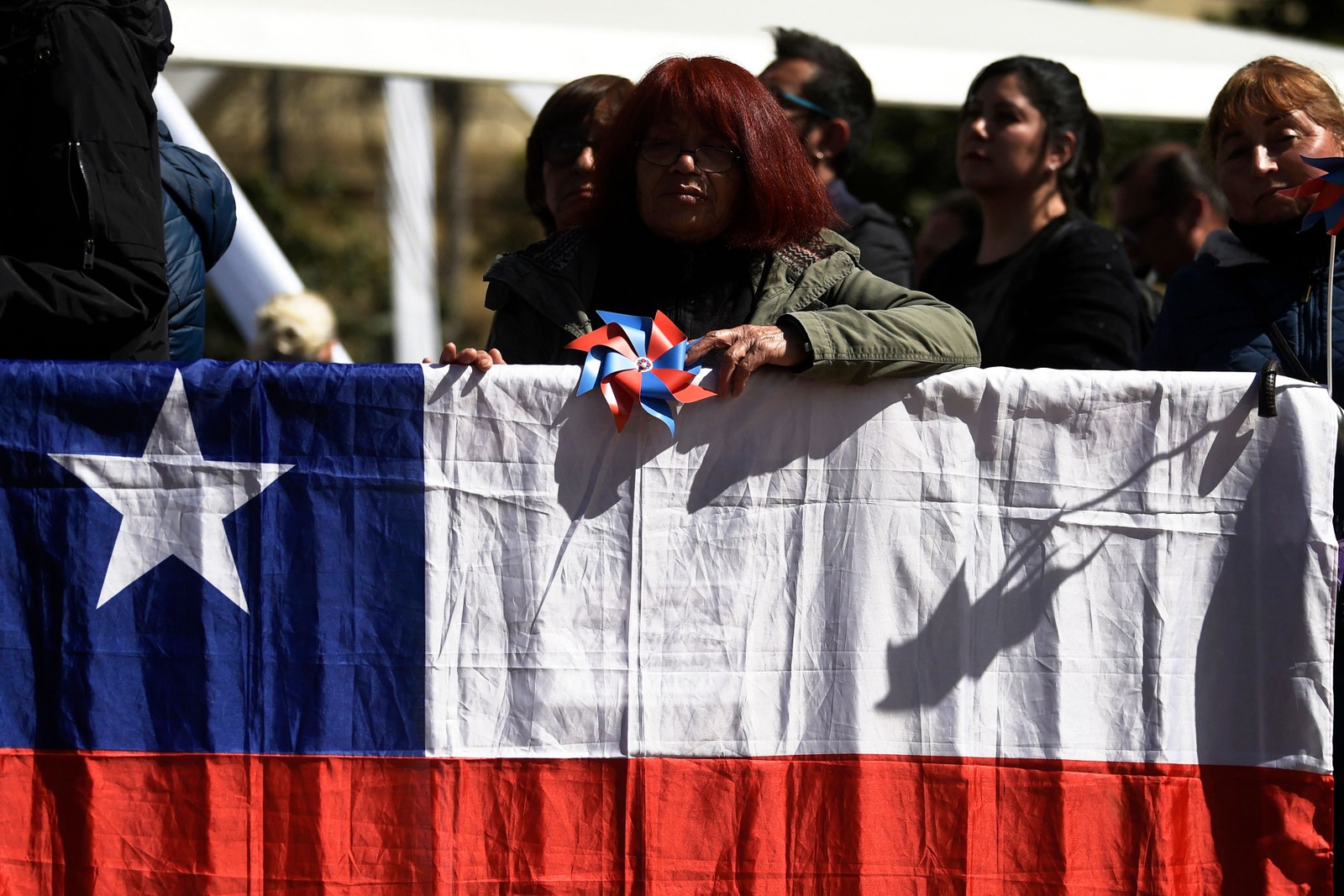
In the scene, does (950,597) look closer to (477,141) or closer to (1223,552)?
(1223,552)

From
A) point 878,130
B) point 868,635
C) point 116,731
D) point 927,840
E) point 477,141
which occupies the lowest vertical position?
point 927,840

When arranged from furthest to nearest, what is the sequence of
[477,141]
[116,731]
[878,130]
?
[477,141] < [878,130] < [116,731]

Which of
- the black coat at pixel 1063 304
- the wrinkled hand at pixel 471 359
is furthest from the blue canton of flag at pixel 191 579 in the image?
the black coat at pixel 1063 304

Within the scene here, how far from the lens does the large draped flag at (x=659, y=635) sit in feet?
7.38

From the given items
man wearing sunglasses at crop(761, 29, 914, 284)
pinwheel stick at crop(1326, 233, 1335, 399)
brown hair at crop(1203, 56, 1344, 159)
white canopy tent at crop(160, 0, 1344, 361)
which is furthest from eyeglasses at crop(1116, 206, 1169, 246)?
pinwheel stick at crop(1326, 233, 1335, 399)

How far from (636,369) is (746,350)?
0.59 ft

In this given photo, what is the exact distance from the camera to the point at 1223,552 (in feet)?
7.72

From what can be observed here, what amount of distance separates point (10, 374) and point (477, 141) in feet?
62.0

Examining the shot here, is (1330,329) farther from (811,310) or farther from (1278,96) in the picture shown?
(811,310)

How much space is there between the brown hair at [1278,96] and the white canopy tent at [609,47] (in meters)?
1.81

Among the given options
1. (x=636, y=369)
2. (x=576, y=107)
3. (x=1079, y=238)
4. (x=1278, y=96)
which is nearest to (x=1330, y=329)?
(x=1278, y=96)

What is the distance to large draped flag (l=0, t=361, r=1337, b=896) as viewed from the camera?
225cm

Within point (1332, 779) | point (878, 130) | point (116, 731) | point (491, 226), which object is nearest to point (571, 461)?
point (116, 731)

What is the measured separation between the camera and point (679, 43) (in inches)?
214
